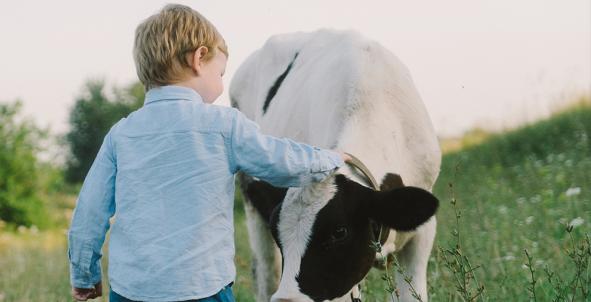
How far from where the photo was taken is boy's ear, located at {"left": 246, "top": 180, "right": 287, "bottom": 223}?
16.4 feet

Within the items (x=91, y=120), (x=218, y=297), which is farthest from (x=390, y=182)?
(x=91, y=120)

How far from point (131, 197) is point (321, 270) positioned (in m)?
0.98

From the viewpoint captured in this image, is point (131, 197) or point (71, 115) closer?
point (131, 197)

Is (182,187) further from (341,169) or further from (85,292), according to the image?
(341,169)

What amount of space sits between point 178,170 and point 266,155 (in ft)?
1.09

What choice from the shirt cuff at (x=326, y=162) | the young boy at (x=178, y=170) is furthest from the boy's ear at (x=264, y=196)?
the young boy at (x=178, y=170)

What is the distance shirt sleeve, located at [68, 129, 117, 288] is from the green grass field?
1.34m

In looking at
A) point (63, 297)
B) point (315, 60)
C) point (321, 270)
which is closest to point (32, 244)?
point (63, 297)

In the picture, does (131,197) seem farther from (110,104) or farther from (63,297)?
(110,104)

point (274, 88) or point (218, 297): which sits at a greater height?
point (218, 297)

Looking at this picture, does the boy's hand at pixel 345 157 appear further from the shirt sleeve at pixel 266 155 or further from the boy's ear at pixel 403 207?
the shirt sleeve at pixel 266 155

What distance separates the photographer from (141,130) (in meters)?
3.00

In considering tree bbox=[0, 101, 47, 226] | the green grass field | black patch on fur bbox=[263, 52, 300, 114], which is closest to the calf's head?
the green grass field

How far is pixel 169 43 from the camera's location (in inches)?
118
